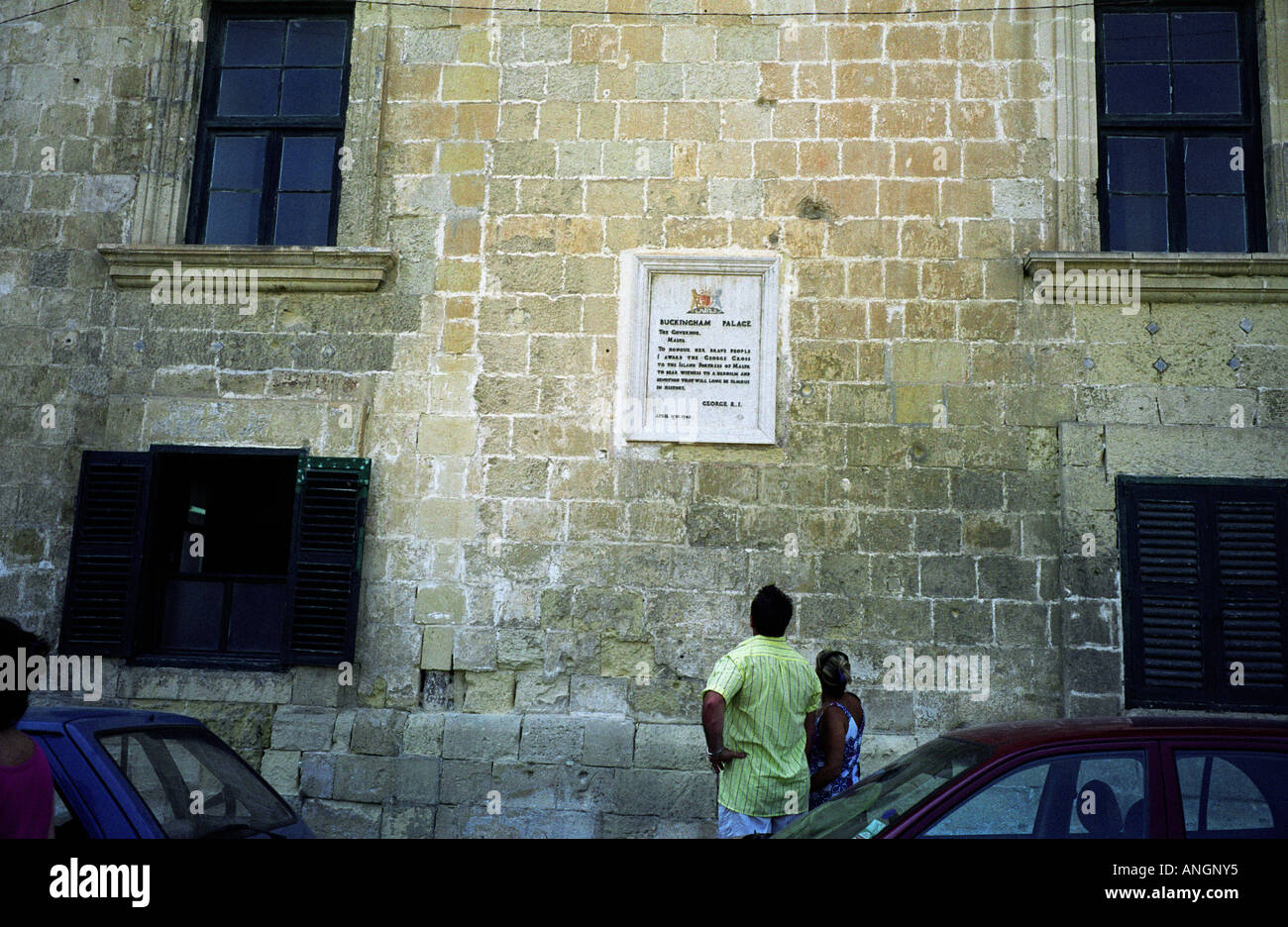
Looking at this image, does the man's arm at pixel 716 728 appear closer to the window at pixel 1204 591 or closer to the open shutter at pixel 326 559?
the open shutter at pixel 326 559

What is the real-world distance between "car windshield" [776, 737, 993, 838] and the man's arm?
1.55ft

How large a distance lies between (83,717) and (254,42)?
626 centimetres

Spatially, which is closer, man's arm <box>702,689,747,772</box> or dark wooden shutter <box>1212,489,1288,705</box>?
man's arm <box>702,689,747,772</box>

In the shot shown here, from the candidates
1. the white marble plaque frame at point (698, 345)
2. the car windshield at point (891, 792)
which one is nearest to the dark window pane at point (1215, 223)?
the white marble plaque frame at point (698, 345)

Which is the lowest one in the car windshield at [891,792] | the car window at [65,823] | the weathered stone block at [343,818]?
the weathered stone block at [343,818]

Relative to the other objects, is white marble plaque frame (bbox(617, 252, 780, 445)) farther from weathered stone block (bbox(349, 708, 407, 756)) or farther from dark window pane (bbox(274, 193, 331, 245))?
weathered stone block (bbox(349, 708, 407, 756))

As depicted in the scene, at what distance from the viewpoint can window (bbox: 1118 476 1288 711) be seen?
6.71 m

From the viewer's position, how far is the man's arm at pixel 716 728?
4.55 meters

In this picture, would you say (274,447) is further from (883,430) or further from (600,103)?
(883,430)

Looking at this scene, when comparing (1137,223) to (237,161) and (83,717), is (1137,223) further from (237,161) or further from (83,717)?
(83,717)

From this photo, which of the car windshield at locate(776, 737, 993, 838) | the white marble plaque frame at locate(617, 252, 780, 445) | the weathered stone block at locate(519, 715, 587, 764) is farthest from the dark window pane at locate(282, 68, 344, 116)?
the car windshield at locate(776, 737, 993, 838)

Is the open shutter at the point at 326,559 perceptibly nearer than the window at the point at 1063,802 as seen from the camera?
No

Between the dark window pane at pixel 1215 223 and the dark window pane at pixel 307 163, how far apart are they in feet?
20.7
